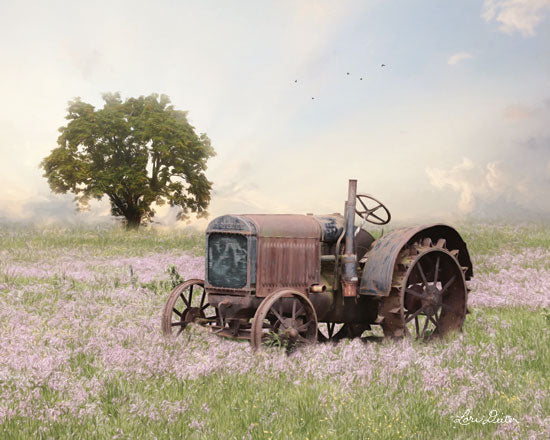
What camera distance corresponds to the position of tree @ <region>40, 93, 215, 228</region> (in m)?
38.0

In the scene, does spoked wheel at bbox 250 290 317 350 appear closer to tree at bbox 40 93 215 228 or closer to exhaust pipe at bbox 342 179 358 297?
exhaust pipe at bbox 342 179 358 297

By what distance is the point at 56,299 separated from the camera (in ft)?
39.7

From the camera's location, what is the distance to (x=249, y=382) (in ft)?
21.5

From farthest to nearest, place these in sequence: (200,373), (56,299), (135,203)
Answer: (135,203)
(56,299)
(200,373)

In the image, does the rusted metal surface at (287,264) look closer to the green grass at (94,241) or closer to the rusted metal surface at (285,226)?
the rusted metal surface at (285,226)

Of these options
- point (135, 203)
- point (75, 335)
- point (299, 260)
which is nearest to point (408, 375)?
point (299, 260)

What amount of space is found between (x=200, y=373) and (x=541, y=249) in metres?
17.0

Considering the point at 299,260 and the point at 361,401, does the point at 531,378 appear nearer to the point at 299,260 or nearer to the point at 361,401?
the point at 361,401

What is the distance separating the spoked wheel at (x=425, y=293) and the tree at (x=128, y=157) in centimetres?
2947
